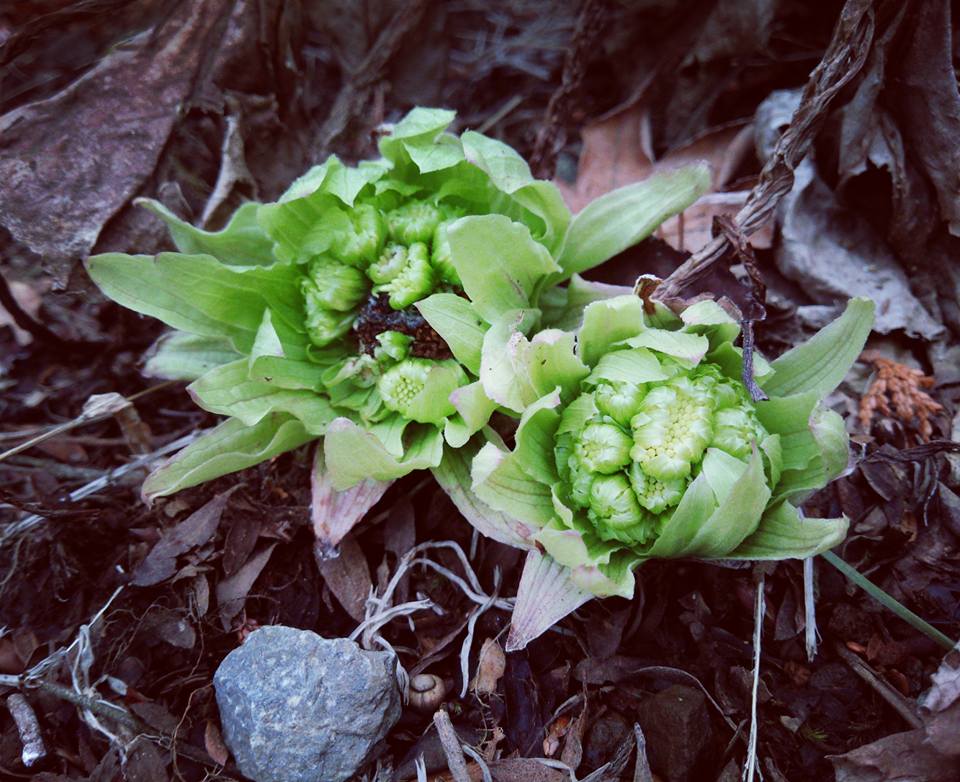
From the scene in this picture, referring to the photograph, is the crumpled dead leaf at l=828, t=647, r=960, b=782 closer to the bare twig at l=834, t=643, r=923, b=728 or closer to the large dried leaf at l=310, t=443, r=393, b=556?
the bare twig at l=834, t=643, r=923, b=728

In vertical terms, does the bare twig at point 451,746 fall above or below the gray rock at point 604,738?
above

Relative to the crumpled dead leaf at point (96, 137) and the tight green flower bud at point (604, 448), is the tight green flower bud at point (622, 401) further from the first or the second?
the crumpled dead leaf at point (96, 137)

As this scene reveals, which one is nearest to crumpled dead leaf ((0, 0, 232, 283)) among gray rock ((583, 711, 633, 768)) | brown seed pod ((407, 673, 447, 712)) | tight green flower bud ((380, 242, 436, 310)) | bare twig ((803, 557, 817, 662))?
Result: tight green flower bud ((380, 242, 436, 310))

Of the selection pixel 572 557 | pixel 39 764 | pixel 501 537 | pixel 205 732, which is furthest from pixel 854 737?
pixel 39 764

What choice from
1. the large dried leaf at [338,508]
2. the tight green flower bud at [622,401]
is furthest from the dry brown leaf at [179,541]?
the tight green flower bud at [622,401]

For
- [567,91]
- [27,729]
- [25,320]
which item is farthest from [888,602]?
[25,320]

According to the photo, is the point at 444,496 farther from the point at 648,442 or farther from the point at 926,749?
the point at 926,749
